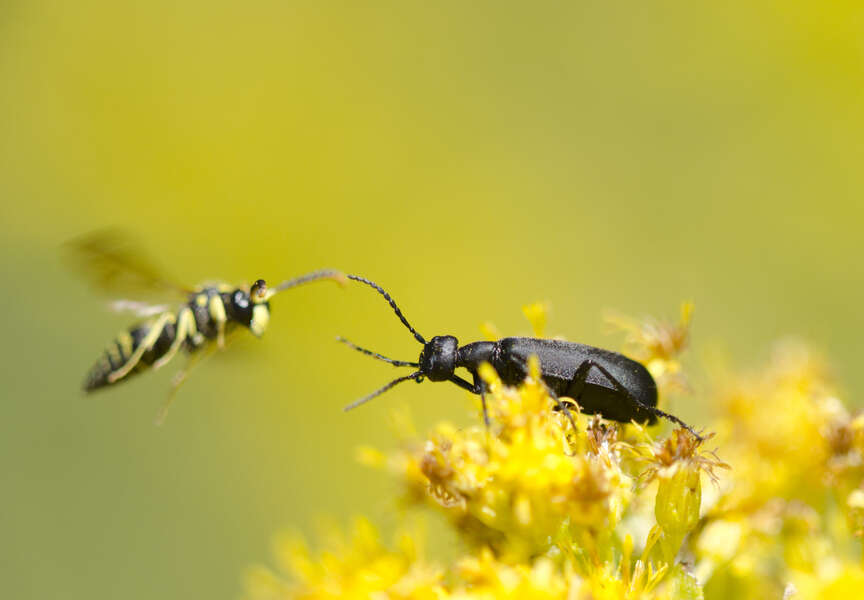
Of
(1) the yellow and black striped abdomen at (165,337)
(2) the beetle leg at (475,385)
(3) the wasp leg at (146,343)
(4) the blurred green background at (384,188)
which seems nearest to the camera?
(2) the beetle leg at (475,385)

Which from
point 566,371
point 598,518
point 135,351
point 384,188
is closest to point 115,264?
point 135,351

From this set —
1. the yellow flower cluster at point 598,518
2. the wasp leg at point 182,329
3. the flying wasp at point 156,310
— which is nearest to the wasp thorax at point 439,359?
the yellow flower cluster at point 598,518

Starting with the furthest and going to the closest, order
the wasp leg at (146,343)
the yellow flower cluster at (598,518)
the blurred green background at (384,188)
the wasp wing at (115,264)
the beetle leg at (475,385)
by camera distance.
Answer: the blurred green background at (384,188)
the wasp leg at (146,343)
the wasp wing at (115,264)
the beetle leg at (475,385)
the yellow flower cluster at (598,518)

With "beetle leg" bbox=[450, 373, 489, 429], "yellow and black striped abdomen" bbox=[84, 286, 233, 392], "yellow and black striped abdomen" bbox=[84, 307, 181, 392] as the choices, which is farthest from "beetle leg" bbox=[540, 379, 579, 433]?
"yellow and black striped abdomen" bbox=[84, 307, 181, 392]

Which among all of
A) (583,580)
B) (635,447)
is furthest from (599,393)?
(583,580)

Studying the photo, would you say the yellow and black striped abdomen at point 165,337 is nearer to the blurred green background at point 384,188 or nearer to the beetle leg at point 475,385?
the beetle leg at point 475,385

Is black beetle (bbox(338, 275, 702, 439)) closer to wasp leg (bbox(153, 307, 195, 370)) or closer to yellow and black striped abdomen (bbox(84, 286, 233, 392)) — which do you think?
yellow and black striped abdomen (bbox(84, 286, 233, 392))

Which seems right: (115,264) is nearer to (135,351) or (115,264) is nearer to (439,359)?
(135,351)
